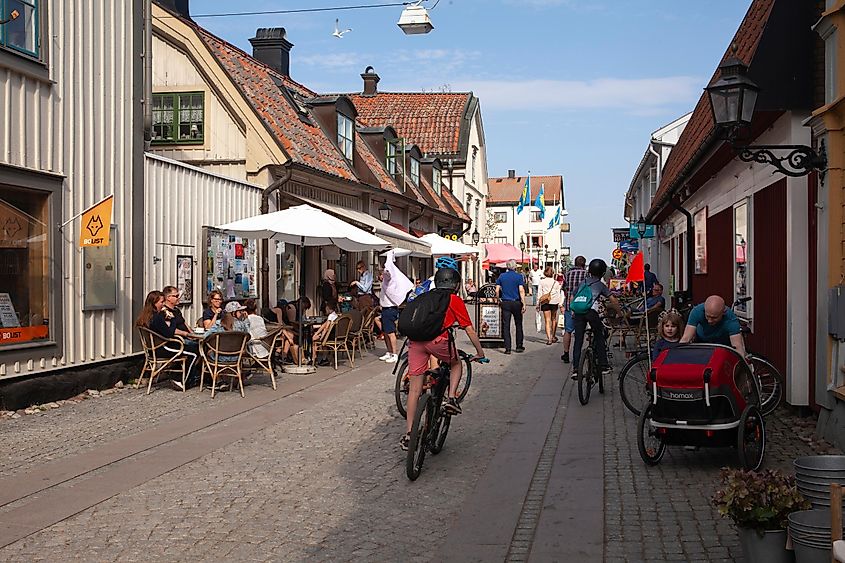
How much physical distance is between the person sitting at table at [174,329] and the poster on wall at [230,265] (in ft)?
8.82

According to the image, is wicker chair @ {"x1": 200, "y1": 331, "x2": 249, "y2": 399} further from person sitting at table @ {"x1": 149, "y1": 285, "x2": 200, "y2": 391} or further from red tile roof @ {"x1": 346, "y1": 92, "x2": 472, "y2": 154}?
red tile roof @ {"x1": 346, "y1": 92, "x2": 472, "y2": 154}

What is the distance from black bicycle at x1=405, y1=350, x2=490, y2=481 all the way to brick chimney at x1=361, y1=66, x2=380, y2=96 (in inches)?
1521

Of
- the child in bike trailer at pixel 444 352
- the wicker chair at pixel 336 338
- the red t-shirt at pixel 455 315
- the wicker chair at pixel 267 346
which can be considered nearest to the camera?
the child in bike trailer at pixel 444 352

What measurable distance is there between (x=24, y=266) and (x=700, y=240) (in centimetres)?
1177

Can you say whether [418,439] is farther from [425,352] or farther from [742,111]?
[742,111]

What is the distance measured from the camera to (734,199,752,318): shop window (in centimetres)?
1231

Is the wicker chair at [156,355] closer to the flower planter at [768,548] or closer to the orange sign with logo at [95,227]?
the orange sign with logo at [95,227]

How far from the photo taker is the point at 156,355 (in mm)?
12664

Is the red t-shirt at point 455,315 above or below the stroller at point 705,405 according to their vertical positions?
above

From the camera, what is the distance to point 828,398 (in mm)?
8594

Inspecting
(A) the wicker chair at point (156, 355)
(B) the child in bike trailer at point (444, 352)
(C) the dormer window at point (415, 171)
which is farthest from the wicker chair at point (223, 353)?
(C) the dormer window at point (415, 171)

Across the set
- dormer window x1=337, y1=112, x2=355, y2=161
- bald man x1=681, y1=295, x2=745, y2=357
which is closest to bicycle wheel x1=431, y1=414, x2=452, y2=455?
bald man x1=681, y1=295, x2=745, y2=357

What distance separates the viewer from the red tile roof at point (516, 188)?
324ft

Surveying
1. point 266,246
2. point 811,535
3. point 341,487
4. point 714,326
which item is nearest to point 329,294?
point 266,246
